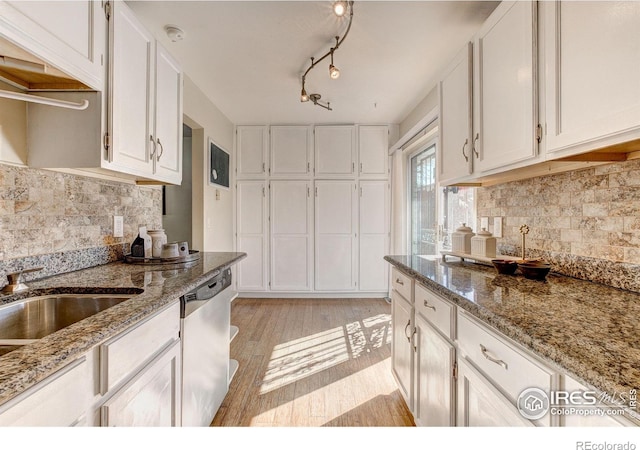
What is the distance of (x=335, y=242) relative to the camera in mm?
4184

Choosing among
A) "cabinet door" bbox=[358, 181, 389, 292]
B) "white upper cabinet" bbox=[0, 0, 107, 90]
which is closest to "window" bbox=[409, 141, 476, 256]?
"cabinet door" bbox=[358, 181, 389, 292]

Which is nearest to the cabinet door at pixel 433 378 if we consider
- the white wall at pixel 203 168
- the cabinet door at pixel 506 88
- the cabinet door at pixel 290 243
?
the cabinet door at pixel 506 88

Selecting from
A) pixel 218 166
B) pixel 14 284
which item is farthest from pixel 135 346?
pixel 218 166

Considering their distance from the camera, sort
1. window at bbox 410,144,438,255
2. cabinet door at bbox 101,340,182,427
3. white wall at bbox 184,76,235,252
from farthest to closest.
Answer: window at bbox 410,144,438,255
white wall at bbox 184,76,235,252
cabinet door at bbox 101,340,182,427

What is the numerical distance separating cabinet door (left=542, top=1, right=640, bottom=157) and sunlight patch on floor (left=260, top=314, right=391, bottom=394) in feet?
6.89

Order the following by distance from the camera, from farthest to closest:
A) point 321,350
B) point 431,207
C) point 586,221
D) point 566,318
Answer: point 431,207
point 321,350
point 586,221
point 566,318

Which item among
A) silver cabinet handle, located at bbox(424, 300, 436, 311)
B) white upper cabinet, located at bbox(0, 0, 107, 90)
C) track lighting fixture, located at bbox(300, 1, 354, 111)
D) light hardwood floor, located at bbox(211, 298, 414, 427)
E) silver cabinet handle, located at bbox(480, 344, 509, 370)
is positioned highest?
track lighting fixture, located at bbox(300, 1, 354, 111)

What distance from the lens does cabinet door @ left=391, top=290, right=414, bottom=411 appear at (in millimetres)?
1668

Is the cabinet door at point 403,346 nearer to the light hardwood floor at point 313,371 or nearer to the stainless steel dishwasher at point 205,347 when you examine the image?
the light hardwood floor at point 313,371

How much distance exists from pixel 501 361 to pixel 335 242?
3.34m

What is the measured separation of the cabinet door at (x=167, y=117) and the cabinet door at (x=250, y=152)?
7.15 feet

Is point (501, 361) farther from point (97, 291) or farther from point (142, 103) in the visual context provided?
point (142, 103)

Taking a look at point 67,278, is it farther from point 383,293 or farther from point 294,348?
point 383,293

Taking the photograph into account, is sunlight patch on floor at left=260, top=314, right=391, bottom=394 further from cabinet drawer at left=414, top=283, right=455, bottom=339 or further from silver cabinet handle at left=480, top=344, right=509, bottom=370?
silver cabinet handle at left=480, top=344, right=509, bottom=370
